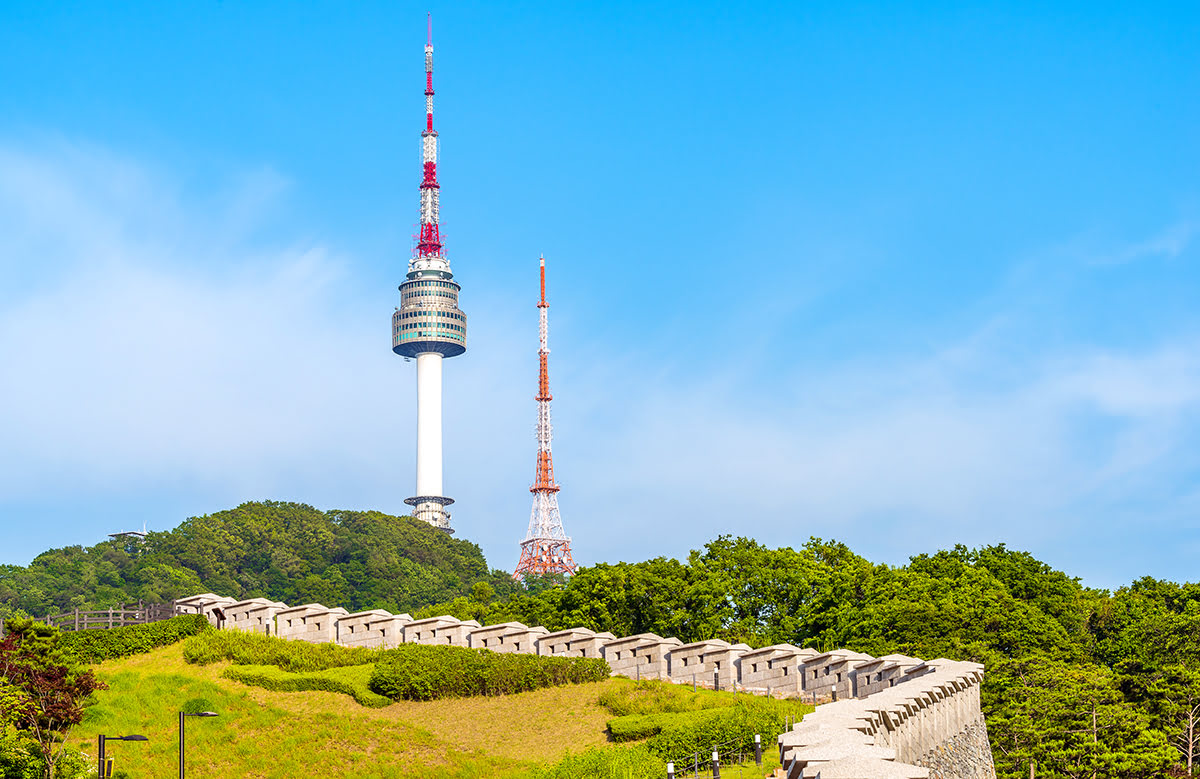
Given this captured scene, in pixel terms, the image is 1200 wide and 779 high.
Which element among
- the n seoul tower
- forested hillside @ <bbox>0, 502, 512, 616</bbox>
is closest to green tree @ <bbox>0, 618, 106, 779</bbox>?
forested hillside @ <bbox>0, 502, 512, 616</bbox>

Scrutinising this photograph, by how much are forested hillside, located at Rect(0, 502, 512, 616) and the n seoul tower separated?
17.1 metres

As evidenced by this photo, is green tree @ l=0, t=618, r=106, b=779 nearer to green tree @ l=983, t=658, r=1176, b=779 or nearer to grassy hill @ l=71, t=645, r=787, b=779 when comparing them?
grassy hill @ l=71, t=645, r=787, b=779

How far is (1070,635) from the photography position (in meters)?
55.7

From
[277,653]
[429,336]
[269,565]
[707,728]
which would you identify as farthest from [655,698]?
[429,336]

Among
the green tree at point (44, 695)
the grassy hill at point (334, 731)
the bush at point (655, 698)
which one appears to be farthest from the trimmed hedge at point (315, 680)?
the bush at point (655, 698)

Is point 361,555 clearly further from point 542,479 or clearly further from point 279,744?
point 279,744

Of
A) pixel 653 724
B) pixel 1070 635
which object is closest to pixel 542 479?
pixel 1070 635

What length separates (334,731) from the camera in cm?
3478

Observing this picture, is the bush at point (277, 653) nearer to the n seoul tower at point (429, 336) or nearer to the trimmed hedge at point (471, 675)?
the trimmed hedge at point (471, 675)

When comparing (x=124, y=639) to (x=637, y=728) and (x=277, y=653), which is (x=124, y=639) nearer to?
(x=277, y=653)

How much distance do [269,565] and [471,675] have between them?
380 ft

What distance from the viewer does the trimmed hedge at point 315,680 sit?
37625 millimetres

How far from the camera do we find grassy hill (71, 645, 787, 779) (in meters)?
32.3

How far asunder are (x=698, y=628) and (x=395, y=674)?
2243cm
